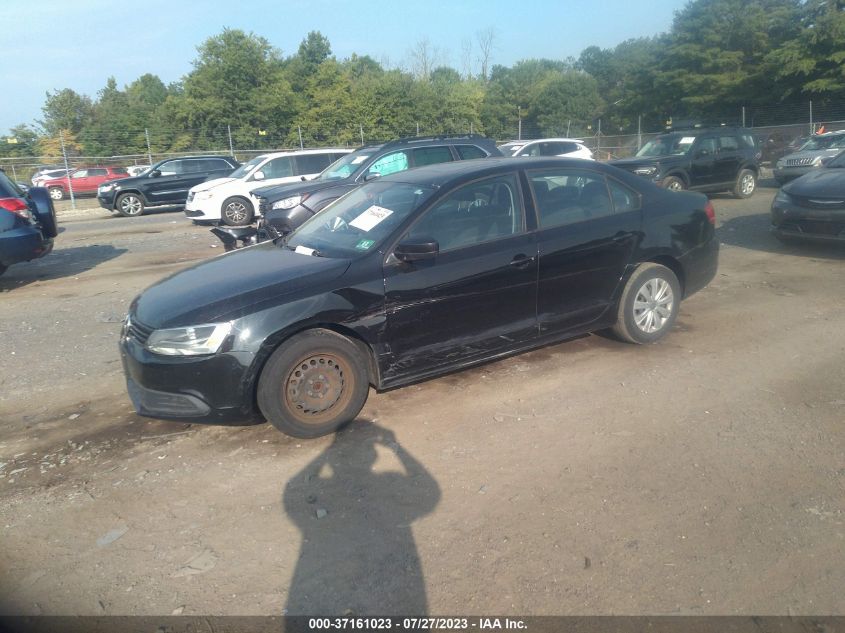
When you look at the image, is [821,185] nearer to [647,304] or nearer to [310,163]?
[647,304]

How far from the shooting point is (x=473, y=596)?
9.48ft

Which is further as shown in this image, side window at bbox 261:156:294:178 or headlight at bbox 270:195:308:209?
side window at bbox 261:156:294:178

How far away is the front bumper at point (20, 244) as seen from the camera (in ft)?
29.9

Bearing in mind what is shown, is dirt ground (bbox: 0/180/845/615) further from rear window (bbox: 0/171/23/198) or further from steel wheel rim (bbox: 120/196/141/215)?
steel wheel rim (bbox: 120/196/141/215)

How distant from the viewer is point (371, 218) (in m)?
5.09

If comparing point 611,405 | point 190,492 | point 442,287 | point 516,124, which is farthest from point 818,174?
point 516,124

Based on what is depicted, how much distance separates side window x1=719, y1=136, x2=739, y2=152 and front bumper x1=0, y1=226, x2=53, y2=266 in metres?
14.7

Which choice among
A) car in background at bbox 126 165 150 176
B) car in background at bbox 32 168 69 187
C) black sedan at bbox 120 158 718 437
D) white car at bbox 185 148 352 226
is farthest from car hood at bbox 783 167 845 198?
car in background at bbox 32 168 69 187

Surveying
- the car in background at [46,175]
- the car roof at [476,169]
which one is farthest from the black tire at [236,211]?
the car in background at [46,175]

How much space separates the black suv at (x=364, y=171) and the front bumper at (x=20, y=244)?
3.25 m

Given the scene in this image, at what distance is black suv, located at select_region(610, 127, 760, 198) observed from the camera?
49.6 ft

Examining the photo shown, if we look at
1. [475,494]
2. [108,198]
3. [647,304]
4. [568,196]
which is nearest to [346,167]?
[568,196]

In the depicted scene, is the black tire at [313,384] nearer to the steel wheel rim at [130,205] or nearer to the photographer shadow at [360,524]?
the photographer shadow at [360,524]

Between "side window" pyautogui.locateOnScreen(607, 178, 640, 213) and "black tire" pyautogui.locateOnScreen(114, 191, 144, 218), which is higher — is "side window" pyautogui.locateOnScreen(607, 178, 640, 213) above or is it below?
below
